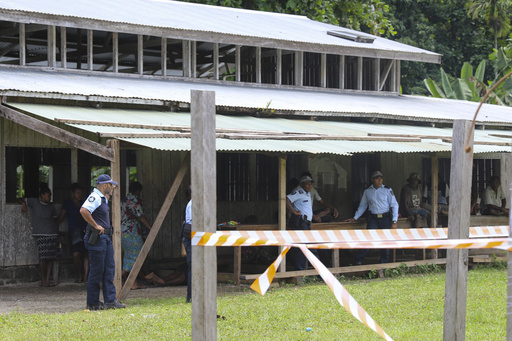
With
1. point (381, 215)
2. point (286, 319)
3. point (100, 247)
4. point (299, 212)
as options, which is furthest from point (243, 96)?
point (286, 319)

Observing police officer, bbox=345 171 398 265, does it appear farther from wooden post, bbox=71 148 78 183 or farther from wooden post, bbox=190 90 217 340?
wooden post, bbox=190 90 217 340

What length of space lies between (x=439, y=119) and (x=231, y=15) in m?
5.95

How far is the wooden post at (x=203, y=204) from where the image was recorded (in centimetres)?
516

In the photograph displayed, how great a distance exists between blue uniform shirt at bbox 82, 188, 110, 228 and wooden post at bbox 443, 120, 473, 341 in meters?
4.74

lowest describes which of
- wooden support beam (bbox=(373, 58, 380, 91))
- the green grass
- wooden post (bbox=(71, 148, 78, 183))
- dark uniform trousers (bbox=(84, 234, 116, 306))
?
the green grass

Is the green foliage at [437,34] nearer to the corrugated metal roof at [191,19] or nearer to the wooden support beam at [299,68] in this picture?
the corrugated metal roof at [191,19]

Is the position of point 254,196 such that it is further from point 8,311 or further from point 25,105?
point 8,311

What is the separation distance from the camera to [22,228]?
1200 centimetres

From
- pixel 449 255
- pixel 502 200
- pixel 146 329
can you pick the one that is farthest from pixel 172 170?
pixel 449 255

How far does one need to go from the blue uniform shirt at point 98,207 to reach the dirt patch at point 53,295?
1.19 meters

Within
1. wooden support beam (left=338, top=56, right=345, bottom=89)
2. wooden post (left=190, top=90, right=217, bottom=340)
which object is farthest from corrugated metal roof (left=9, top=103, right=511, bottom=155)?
wooden post (left=190, top=90, right=217, bottom=340)

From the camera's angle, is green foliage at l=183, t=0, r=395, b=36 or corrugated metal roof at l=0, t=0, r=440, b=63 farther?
green foliage at l=183, t=0, r=395, b=36

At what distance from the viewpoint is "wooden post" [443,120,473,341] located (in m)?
5.93

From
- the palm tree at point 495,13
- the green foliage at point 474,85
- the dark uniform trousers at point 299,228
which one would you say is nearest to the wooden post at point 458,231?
the dark uniform trousers at point 299,228
